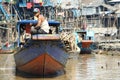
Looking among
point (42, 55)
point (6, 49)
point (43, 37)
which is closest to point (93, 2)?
point (6, 49)

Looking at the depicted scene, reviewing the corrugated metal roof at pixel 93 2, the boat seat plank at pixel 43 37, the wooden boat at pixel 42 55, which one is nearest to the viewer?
the boat seat plank at pixel 43 37

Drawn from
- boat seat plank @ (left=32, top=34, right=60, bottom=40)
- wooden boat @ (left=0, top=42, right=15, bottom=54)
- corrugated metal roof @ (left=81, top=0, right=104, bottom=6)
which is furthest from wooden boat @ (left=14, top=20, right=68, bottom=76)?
corrugated metal roof @ (left=81, top=0, right=104, bottom=6)

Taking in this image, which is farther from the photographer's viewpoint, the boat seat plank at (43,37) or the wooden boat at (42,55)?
the wooden boat at (42,55)

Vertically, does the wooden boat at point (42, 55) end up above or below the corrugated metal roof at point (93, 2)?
above

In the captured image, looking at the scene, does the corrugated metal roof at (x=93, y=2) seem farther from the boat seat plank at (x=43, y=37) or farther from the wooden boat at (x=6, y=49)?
the boat seat plank at (x=43, y=37)

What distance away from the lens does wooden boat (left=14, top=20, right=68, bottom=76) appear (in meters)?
12.4

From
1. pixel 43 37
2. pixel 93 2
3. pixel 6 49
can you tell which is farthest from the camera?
pixel 93 2

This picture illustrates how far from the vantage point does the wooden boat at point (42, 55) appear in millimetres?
12383

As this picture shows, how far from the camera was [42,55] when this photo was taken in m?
12.5

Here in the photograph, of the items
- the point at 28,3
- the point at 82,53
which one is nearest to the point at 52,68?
the point at 82,53

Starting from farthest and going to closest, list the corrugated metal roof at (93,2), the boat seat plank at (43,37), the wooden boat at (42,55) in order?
the corrugated metal roof at (93,2)
the wooden boat at (42,55)
the boat seat plank at (43,37)

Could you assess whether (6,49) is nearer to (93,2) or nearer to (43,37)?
(43,37)

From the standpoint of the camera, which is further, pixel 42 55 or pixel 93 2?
pixel 93 2

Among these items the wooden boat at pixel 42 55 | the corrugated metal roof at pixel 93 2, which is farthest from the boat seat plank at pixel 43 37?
the corrugated metal roof at pixel 93 2
